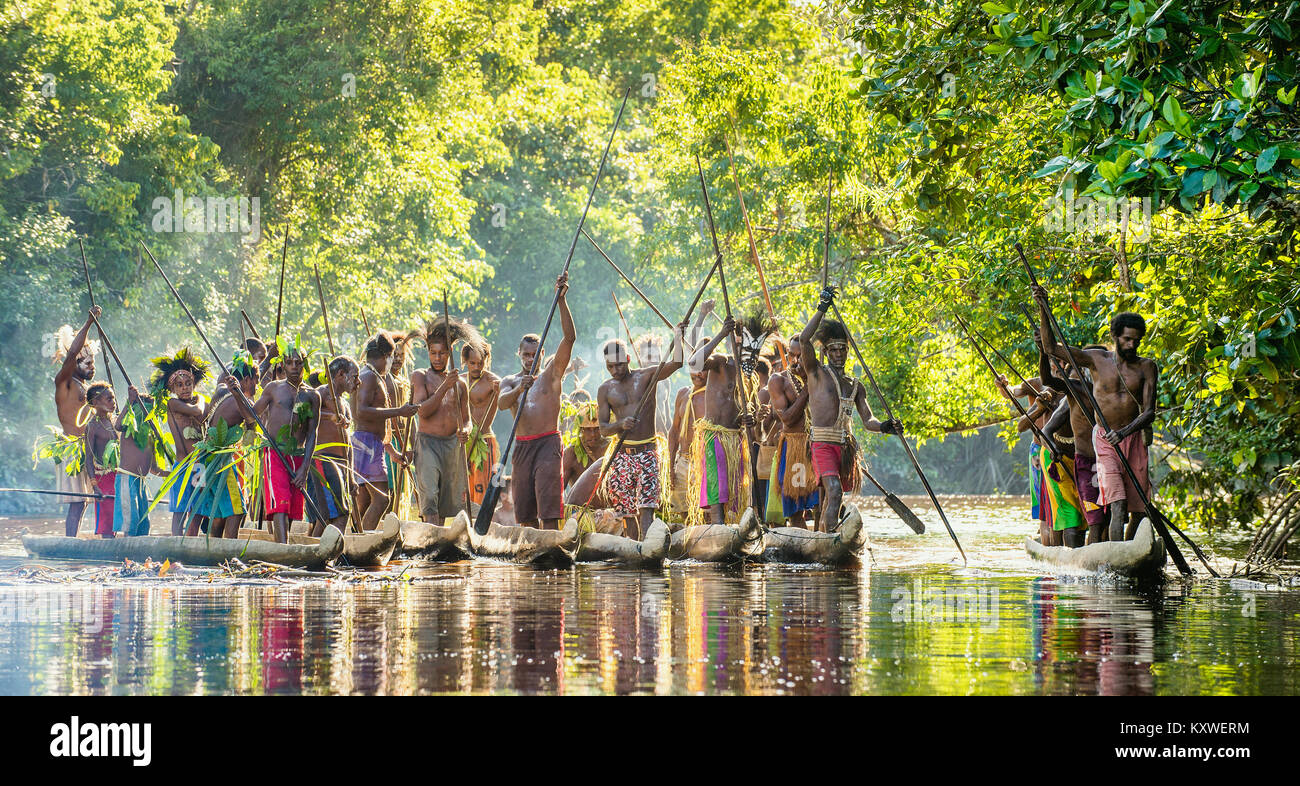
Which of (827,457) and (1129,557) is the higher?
(827,457)

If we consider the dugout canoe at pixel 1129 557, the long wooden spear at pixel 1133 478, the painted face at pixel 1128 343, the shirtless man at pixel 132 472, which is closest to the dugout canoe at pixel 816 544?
the dugout canoe at pixel 1129 557

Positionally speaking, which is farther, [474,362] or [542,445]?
[474,362]

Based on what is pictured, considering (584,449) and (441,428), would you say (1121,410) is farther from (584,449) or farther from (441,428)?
(441,428)

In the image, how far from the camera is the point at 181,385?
501 inches

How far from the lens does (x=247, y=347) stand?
13.4 meters

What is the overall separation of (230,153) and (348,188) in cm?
227

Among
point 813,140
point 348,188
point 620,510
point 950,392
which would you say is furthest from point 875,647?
point 348,188

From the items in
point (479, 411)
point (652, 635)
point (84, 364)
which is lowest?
point (652, 635)

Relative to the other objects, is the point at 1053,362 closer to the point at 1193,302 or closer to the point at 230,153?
the point at 1193,302

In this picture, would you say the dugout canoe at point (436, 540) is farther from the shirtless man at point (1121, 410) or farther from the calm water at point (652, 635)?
the shirtless man at point (1121, 410)

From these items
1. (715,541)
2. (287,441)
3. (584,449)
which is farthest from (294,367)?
(715,541)

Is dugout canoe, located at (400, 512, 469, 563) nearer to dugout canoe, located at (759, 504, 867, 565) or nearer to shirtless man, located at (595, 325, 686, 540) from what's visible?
shirtless man, located at (595, 325, 686, 540)

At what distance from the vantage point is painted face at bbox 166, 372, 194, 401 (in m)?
12.7

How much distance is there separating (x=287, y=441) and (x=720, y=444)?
3368mm
